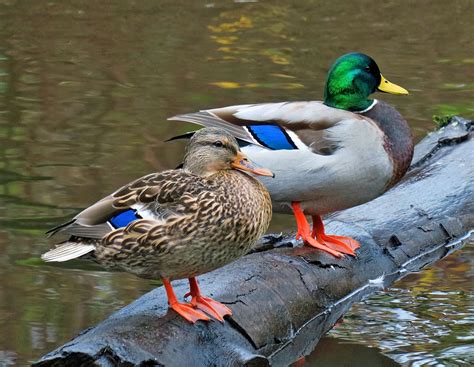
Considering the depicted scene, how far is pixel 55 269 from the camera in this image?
6.34 m

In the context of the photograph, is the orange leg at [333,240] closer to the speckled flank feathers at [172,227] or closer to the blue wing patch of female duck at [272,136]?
the blue wing patch of female duck at [272,136]

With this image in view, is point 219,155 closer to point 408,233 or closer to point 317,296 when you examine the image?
point 317,296

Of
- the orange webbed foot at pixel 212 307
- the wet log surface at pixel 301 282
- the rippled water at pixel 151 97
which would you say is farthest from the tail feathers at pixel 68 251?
the rippled water at pixel 151 97

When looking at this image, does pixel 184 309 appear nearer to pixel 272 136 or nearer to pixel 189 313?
pixel 189 313

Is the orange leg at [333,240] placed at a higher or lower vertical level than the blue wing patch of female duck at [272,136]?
lower

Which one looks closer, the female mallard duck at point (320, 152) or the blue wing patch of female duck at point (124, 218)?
the blue wing patch of female duck at point (124, 218)

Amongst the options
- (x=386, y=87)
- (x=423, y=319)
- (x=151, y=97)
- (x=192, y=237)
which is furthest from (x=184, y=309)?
(x=151, y=97)

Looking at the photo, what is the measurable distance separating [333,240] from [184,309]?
1516 millimetres

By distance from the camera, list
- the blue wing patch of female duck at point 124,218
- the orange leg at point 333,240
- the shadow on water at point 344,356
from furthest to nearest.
→ the orange leg at point 333,240, the shadow on water at point 344,356, the blue wing patch of female duck at point 124,218

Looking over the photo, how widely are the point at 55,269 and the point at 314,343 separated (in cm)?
163

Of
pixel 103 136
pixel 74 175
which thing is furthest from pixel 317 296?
pixel 103 136

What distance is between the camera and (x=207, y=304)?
4684 millimetres

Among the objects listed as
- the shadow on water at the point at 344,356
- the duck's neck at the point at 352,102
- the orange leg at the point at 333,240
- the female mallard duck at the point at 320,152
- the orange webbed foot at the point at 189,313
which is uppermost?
the duck's neck at the point at 352,102

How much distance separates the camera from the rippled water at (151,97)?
5785 millimetres
